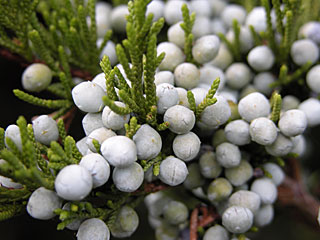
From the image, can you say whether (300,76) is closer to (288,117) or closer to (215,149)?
(288,117)

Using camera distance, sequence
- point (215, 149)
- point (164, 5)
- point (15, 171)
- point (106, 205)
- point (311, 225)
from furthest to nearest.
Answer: point (311, 225) → point (164, 5) → point (215, 149) → point (106, 205) → point (15, 171)

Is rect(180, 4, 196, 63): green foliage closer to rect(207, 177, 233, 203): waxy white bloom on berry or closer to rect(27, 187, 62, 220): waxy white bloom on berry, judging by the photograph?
rect(207, 177, 233, 203): waxy white bloom on berry

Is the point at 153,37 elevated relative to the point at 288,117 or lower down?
elevated

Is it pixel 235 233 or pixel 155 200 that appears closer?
pixel 235 233

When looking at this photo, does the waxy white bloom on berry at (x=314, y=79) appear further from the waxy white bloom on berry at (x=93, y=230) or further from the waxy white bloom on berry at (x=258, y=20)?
the waxy white bloom on berry at (x=93, y=230)

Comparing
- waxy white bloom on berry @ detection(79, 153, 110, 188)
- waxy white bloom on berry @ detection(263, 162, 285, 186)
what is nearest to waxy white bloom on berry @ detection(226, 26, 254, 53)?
waxy white bloom on berry @ detection(263, 162, 285, 186)

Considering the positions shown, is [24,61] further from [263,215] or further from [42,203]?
[263,215]

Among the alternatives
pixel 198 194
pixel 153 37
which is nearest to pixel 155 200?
pixel 198 194

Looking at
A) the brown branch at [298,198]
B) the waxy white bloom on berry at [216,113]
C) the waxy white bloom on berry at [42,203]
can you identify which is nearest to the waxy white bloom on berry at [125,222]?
the waxy white bloom on berry at [42,203]
